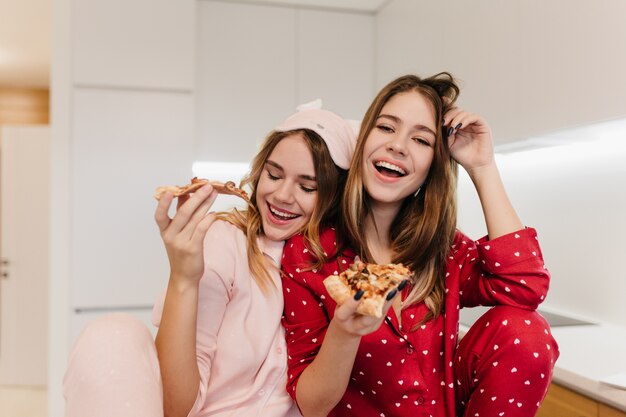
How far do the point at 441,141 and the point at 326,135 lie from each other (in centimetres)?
26

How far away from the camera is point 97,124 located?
2711 millimetres

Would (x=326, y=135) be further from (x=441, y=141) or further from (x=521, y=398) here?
(x=521, y=398)

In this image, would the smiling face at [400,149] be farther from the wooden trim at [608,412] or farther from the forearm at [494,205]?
the wooden trim at [608,412]

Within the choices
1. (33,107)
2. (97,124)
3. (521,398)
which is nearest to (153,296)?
(97,124)

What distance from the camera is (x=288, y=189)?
1317mm

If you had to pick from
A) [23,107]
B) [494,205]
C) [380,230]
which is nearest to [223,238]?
[380,230]

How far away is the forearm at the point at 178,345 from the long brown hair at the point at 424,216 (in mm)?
401

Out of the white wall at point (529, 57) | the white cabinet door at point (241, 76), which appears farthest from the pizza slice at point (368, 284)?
the white cabinet door at point (241, 76)

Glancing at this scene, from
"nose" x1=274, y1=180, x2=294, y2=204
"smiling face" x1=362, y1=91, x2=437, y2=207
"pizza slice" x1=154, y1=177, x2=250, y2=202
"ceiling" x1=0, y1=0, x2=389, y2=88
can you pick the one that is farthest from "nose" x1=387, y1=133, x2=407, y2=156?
"ceiling" x1=0, y1=0, x2=389, y2=88

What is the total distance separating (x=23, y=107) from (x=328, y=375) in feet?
18.3

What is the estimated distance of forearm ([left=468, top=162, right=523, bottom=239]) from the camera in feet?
4.11

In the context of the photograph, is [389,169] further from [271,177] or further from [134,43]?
[134,43]

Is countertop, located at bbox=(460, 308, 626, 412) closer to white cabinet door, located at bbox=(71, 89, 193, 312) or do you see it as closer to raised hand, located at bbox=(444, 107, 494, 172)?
raised hand, located at bbox=(444, 107, 494, 172)

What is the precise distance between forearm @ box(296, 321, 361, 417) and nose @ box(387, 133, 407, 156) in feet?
1.46
